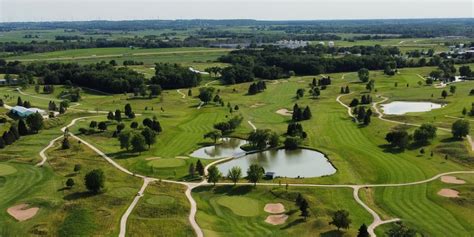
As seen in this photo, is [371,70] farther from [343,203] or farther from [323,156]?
[343,203]

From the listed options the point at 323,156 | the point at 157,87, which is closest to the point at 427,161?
the point at 323,156

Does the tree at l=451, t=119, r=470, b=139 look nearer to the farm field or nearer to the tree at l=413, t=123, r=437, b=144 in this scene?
the farm field

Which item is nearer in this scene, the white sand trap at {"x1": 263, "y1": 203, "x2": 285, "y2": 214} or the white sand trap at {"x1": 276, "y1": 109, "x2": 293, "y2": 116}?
the white sand trap at {"x1": 263, "y1": 203, "x2": 285, "y2": 214}

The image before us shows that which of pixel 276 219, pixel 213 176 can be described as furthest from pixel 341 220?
pixel 213 176

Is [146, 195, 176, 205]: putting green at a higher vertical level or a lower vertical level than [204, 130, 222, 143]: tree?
lower

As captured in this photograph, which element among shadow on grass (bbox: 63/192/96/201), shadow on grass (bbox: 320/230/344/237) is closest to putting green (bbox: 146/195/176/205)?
shadow on grass (bbox: 63/192/96/201)

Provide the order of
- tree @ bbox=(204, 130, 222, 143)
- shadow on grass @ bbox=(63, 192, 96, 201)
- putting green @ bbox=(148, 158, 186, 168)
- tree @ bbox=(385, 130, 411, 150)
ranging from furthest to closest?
tree @ bbox=(204, 130, 222, 143), tree @ bbox=(385, 130, 411, 150), putting green @ bbox=(148, 158, 186, 168), shadow on grass @ bbox=(63, 192, 96, 201)
